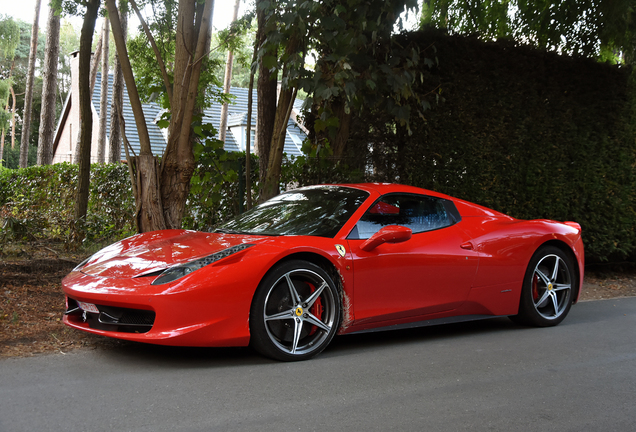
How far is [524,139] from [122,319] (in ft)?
21.4

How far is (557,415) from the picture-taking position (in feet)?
11.3

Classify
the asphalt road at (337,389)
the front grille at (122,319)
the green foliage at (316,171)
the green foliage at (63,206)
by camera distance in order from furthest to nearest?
the green foliage at (63,206) < the green foliage at (316,171) < the front grille at (122,319) < the asphalt road at (337,389)

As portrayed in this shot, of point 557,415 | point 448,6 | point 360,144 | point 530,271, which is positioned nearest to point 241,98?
point 448,6

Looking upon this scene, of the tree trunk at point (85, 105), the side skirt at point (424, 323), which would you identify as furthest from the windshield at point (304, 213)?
the tree trunk at point (85, 105)

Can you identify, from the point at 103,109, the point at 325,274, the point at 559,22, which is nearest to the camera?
the point at 325,274

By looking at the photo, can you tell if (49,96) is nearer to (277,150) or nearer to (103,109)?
(103,109)

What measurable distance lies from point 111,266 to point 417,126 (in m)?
4.79

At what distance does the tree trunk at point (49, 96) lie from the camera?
1878cm

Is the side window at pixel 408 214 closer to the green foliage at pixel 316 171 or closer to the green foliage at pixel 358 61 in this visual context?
the green foliage at pixel 358 61

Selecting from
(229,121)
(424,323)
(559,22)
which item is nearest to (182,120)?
(424,323)

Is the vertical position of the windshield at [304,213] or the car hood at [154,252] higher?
the windshield at [304,213]

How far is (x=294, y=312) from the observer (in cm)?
440

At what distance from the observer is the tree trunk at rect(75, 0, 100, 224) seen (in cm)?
927

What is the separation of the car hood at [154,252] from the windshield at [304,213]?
325 mm
